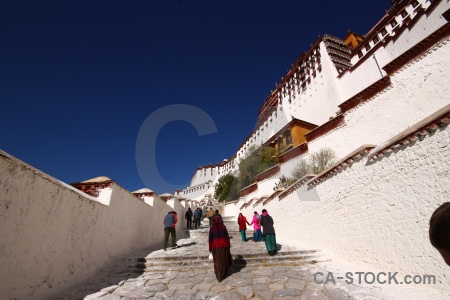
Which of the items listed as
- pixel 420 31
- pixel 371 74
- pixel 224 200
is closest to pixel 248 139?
pixel 224 200

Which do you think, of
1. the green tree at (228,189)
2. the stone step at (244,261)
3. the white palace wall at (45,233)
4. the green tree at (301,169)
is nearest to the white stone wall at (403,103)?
the green tree at (301,169)

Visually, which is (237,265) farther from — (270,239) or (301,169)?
(301,169)

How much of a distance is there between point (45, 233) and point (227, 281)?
3.61 metres

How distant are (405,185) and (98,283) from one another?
665 centimetres

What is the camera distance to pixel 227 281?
189 inches

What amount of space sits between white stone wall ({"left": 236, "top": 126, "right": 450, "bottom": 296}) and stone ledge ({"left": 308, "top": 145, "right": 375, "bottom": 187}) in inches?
5.7

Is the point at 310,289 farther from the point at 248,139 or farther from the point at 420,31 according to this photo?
the point at 248,139

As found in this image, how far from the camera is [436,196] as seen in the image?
12.5 ft

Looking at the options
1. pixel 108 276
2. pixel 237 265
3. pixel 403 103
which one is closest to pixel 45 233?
pixel 108 276

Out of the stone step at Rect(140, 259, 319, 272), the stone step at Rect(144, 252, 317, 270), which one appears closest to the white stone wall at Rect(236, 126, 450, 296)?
the stone step at Rect(144, 252, 317, 270)

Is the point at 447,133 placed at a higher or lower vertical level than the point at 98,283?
higher

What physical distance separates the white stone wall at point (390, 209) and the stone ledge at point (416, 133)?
105 mm

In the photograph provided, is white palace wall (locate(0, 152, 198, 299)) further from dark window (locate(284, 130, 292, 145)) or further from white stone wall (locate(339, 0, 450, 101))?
dark window (locate(284, 130, 292, 145))

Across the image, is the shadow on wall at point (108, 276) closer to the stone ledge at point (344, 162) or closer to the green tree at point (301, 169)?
the stone ledge at point (344, 162)
